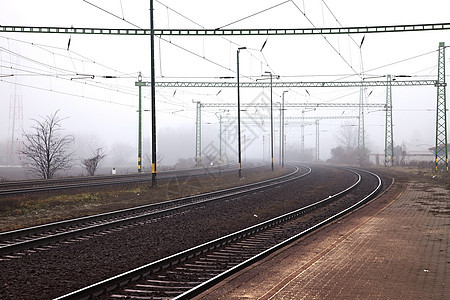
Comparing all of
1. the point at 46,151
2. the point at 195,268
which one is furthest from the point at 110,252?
the point at 46,151

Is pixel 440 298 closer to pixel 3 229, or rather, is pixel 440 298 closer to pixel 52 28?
pixel 3 229

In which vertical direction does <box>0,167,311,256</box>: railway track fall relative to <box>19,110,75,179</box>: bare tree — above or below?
below

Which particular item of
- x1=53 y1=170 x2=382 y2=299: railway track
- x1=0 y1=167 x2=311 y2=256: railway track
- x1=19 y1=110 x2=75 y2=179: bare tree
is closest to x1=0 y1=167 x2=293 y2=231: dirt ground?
x1=0 y1=167 x2=311 y2=256: railway track

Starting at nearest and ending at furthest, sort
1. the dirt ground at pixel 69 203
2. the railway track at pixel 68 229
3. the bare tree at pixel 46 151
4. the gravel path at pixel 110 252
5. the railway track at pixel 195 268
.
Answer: the railway track at pixel 195 268, the gravel path at pixel 110 252, the railway track at pixel 68 229, the dirt ground at pixel 69 203, the bare tree at pixel 46 151

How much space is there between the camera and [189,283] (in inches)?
268

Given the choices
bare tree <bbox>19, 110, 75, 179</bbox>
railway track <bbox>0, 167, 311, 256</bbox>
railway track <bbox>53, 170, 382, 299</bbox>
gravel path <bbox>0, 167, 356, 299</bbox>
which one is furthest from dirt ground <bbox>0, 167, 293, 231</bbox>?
bare tree <bbox>19, 110, 75, 179</bbox>

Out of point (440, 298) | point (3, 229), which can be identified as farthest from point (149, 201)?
point (440, 298)

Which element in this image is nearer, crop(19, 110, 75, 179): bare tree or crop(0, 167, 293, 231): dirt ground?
crop(0, 167, 293, 231): dirt ground

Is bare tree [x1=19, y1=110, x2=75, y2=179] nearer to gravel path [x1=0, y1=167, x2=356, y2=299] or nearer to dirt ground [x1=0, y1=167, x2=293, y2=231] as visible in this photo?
dirt ground [x1=0, y1=167, x2=293, y2=231]

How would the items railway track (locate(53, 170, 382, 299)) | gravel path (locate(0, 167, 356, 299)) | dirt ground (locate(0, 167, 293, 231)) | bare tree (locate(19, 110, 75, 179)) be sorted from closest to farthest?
railway track (locate(53, 170, 382, 299)) → gravel path (locate(0, 167, 356, 299)) → dirt ground (locate(0, 167, 293, 231)) → bare tree (locate(19, 110, 75, 179))

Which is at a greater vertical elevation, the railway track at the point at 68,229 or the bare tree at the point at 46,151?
the bare tree at the point at 46,151

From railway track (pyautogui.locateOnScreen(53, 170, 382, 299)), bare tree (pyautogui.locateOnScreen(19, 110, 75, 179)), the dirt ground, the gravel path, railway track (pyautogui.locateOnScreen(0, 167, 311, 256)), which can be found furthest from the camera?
bare tree (pyautogui.locateOnScreen(19, 110, 75, 179))

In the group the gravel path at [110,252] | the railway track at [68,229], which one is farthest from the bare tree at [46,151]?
the gravel path at [110,252]

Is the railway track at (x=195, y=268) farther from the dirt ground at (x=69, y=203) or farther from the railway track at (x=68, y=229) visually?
the dirt ground at (x=69, y=203)
